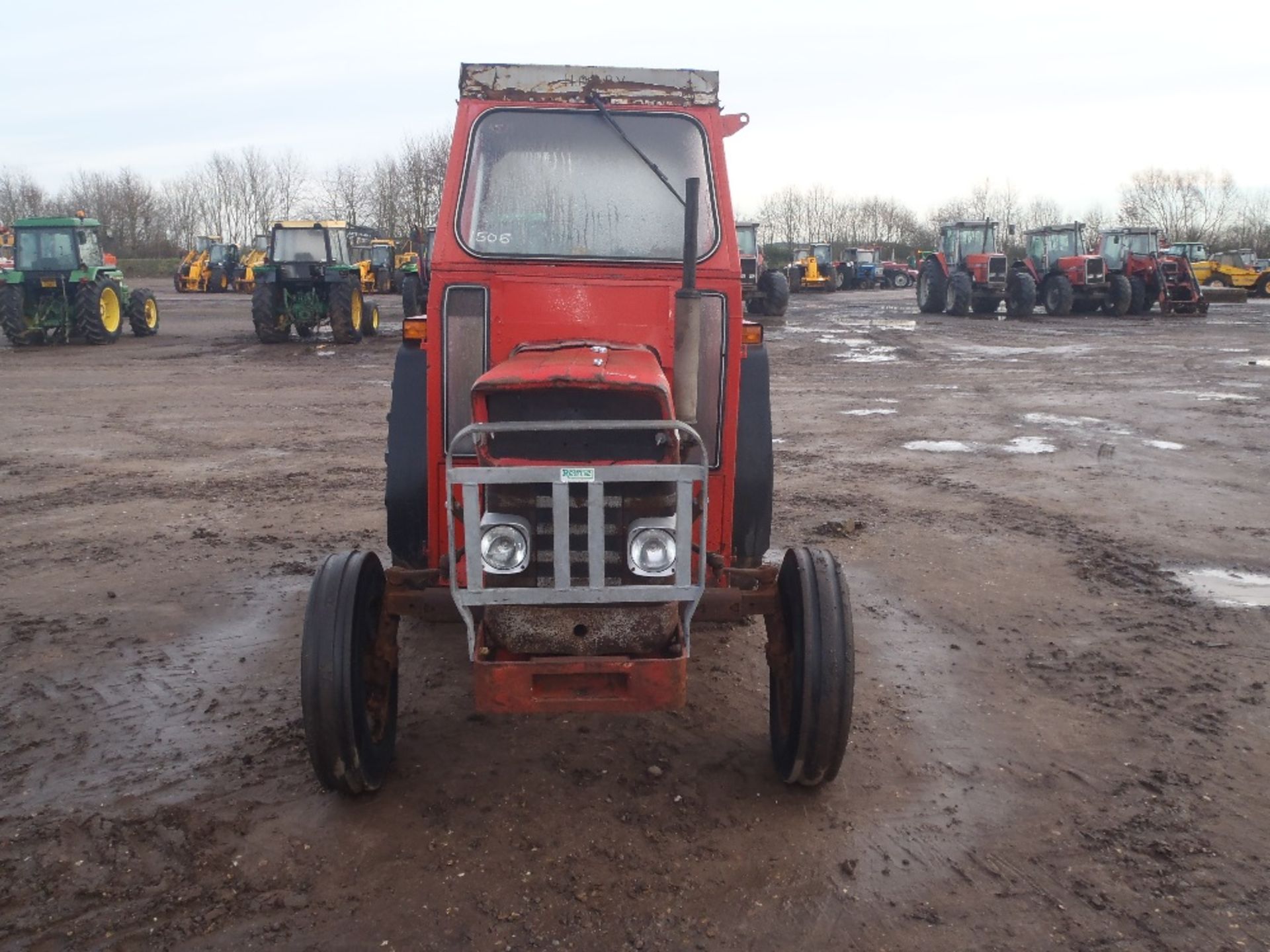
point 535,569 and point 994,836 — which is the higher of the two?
point 535,569

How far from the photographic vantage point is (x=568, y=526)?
3.20 metres

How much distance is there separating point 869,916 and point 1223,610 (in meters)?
3.46

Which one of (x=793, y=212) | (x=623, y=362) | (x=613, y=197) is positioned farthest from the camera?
(x=793, y=212)

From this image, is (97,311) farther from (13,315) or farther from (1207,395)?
(1207,395)

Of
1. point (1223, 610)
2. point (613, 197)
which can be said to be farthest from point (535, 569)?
point (1223, 610)

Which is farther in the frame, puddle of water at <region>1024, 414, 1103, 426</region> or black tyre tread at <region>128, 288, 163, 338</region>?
black tyre tread at <region>128, 288, 163, 338</region>

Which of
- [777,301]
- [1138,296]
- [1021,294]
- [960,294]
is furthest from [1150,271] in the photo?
[777,301]

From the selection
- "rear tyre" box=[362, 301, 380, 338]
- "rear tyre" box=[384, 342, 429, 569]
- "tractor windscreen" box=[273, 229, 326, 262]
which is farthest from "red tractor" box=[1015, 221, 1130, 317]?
"rear tyre" box=[384, 342, 429, 569]

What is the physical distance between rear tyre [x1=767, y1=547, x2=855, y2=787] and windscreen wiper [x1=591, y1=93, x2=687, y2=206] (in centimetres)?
155

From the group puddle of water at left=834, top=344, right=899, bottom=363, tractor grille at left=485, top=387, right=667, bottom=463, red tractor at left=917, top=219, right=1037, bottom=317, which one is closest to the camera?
tractor grille at left=485, top=387, right=667, bottom=463

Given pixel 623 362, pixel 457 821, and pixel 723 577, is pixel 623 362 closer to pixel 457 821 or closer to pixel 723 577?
pixel 723 577

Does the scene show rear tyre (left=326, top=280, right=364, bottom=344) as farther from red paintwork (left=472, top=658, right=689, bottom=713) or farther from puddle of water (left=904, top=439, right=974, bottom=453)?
red paintwork (left=472, top=658, right=689, bottom=713)

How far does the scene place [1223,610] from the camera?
547 centimetres

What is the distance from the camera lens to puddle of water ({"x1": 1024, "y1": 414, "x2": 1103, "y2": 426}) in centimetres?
1131
